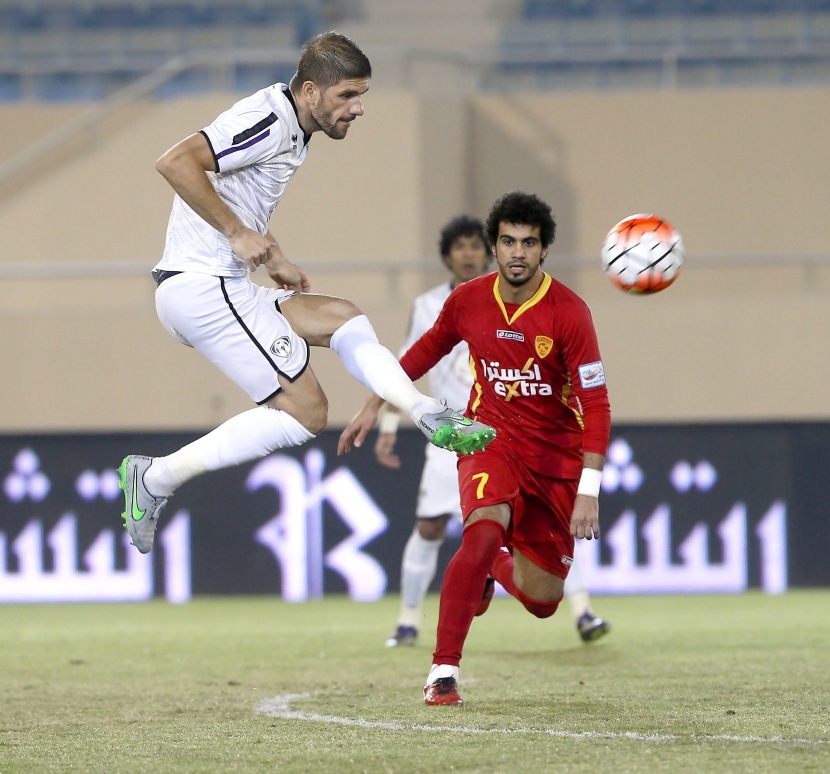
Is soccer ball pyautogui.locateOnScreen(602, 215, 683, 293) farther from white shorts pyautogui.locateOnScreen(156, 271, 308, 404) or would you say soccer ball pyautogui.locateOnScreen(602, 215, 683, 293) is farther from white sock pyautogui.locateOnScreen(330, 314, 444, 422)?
white shorts pyautogui.locateOnScreen(156, 271, 308, 404)

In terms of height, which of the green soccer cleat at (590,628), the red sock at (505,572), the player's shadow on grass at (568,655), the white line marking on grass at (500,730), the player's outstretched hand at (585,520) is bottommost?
the player's shadow on grass at (568,655)

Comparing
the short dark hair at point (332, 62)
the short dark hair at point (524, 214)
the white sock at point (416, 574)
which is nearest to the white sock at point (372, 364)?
the short dark hair at point (524, 214)

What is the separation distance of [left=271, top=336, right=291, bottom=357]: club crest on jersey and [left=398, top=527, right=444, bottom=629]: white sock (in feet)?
8.68

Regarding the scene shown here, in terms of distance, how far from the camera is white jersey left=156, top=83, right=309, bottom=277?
4406 millimetres

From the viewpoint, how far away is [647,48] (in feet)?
40.9

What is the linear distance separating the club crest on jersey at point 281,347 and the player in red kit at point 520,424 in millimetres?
464

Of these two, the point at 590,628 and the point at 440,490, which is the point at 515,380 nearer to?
the point at 440,490

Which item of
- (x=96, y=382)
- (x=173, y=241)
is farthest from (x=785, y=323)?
(x=173, y=241)

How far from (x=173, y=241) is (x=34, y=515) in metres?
6.01

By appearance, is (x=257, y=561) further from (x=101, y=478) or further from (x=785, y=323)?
(x=785, y=323)

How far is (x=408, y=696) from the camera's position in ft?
16.0

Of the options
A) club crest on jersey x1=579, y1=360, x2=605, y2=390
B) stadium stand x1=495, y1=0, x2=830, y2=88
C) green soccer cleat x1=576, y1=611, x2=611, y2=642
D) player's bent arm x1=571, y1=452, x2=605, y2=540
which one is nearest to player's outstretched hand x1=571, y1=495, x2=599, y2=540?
player's bent arm x1=571, y1=452, x2=605, y2=540

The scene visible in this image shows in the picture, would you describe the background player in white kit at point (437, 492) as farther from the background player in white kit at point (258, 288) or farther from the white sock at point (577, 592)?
the background player in white kit at point (258, 288)

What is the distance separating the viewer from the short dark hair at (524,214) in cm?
479
